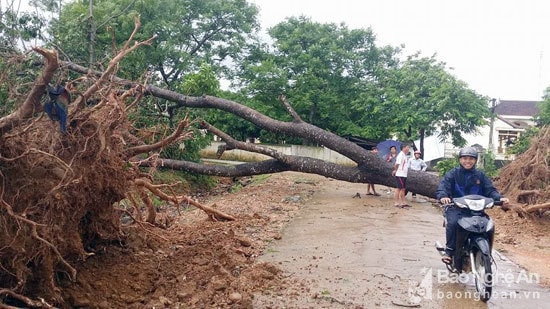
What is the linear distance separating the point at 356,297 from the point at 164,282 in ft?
6.35

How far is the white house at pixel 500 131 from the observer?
2851 cm

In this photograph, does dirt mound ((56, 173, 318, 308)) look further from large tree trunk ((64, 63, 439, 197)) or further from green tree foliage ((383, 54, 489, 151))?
green tree foliage ((383, 54, 489, 151))

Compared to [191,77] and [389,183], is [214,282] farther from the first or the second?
[191,77]

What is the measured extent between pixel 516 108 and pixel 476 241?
41.6 m

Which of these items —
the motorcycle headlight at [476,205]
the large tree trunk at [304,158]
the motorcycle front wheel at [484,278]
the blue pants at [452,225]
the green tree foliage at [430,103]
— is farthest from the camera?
the green tree foliage at [430,103]

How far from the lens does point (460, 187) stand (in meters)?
5.26

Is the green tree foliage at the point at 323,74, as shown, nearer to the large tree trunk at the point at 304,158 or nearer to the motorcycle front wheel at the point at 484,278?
the large tree trunk at the point at 304,158

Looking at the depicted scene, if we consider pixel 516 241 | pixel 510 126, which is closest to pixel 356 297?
pixel 516 241

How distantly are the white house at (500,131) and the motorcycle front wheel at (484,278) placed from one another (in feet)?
66.4

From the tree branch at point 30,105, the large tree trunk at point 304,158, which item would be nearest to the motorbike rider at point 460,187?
the tree branch at point 30,105

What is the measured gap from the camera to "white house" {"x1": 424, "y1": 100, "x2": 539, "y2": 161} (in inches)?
1122

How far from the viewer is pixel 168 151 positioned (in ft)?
45.3

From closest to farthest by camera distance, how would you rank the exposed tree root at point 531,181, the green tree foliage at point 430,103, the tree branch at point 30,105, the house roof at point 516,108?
1. the tree branch at point 30,105
2. the exposed tree root at point 531,181
3. the green tree foliage at point 430,103
4. the house roof at point 516,108

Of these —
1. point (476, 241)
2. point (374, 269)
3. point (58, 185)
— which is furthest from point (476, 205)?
point (58, 185)
